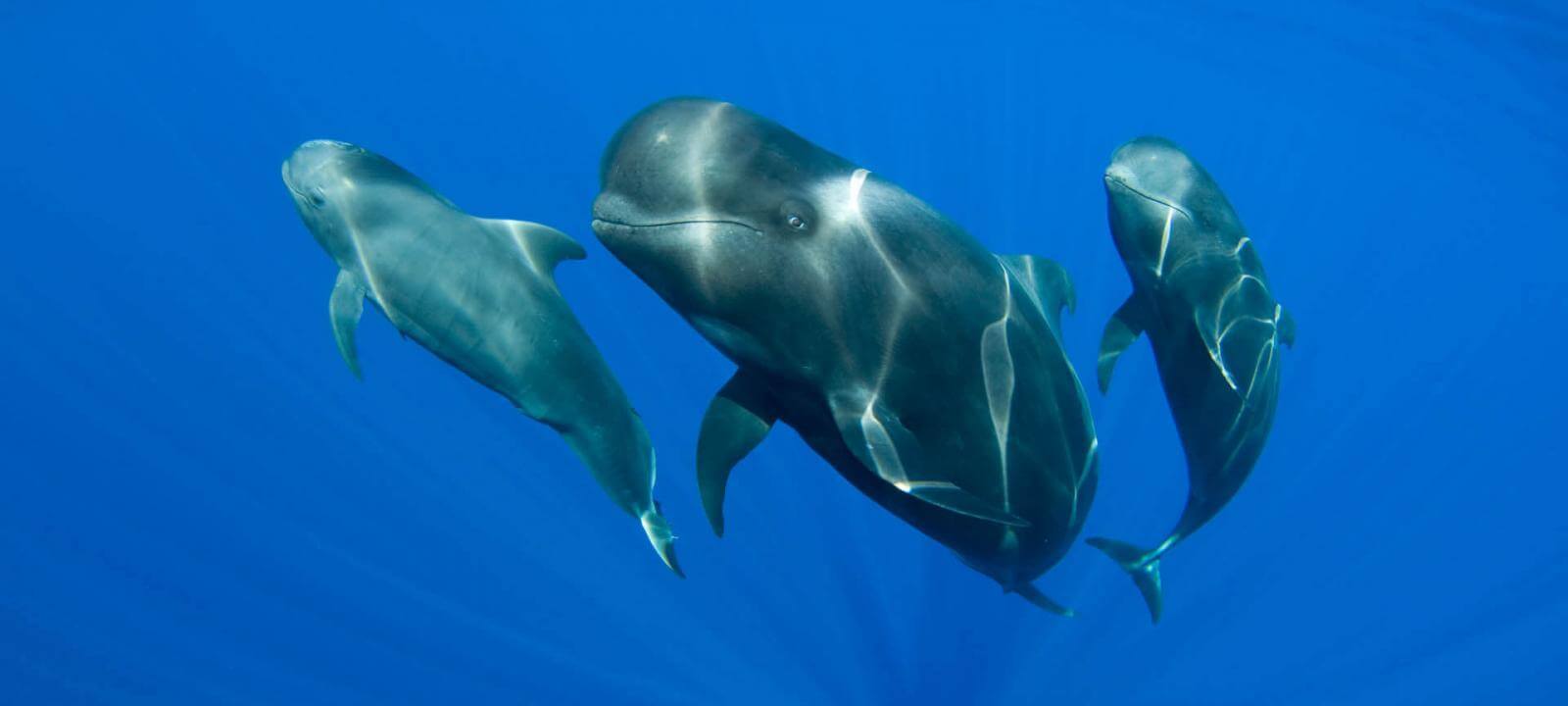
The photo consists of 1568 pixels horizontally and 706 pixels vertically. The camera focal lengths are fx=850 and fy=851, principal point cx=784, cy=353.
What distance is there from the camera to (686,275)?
9.59 ft

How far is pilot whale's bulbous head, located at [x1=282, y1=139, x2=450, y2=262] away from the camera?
197 inches

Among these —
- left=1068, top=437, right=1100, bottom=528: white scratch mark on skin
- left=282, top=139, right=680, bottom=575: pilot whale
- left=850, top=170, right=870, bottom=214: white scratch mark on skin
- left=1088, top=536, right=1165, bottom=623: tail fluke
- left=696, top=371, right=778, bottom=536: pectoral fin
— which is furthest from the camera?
left=1088, top=536, right=1165, bottom=623: tail fluke

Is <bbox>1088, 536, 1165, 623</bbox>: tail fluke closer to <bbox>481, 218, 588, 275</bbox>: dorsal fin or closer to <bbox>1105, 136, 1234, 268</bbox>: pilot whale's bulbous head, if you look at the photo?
<bbox>1105, 136, 1234, 268</bbox>: pilot whale's bulbous head

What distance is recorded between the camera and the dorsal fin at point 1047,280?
13.8 feet

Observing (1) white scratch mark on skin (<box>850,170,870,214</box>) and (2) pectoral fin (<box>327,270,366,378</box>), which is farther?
(2) pectoral fin (<box>327,270,366,378</box>)

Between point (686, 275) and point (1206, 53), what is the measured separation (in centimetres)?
2499

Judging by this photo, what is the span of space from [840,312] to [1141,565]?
5.09 metres

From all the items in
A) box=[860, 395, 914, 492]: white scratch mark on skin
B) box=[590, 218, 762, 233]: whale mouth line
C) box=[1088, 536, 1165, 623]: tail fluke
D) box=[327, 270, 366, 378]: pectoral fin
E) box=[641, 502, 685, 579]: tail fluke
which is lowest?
box=[860, 395, 914, 492]: white scratch mark on skin

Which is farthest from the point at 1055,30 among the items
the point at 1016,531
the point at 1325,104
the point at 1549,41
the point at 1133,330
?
the point at 1016,531

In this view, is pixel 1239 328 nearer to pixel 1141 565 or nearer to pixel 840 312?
pixel 1141 565

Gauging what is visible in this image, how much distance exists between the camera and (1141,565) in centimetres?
689

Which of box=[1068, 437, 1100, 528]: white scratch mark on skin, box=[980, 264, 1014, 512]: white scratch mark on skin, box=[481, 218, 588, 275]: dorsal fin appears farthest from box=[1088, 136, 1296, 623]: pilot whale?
box=[481, 218, 588, 275]: dorsal fin

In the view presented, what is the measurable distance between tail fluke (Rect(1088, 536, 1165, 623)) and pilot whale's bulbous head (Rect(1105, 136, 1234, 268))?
9.08ft

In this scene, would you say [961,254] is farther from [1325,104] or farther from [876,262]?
[1325,104]
